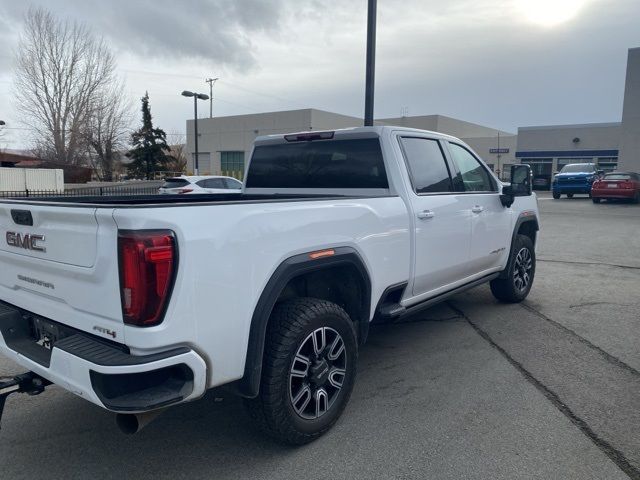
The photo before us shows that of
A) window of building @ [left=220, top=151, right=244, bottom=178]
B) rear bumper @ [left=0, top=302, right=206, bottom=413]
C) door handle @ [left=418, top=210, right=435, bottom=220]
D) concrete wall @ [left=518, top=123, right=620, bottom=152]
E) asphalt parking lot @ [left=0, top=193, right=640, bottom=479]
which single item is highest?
concrete wall @ [left=518, top=123, right=620, bottom=152]

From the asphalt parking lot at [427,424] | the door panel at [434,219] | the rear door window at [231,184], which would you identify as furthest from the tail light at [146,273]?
the rear door window at [231,184]

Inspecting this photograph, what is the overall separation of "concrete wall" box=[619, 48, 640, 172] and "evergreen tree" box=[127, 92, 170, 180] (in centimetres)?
4504

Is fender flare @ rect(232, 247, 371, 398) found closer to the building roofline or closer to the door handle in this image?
the door handle

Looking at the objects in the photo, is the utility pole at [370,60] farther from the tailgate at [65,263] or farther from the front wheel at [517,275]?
the tailgate at [65,263]

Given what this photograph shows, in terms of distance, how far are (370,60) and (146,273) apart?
7762 millimetres

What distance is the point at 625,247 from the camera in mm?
10914

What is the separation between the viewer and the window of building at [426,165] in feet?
13.8

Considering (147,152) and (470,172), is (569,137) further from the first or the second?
(470,172)

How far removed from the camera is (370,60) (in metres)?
9.02

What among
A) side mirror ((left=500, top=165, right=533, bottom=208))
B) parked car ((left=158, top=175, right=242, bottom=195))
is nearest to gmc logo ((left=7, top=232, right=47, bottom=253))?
side mirror ((left=500, top=165, right=533, bottom=208))

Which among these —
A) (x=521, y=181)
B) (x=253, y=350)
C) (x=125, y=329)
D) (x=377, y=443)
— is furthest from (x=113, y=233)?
(x=521, y=181)

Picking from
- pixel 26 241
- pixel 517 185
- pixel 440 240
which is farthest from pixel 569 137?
pixel 26 241

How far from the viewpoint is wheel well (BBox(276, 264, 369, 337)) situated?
3342mm

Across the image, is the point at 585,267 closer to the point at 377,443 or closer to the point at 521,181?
the point at 521,181
